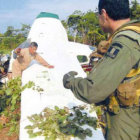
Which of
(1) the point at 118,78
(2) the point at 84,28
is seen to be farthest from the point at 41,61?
(2) the point at 84,28

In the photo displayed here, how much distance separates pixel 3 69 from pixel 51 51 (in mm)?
2686

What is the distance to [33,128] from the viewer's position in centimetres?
285

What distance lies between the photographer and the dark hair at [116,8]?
1779mm

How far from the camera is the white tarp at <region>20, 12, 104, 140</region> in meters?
3.58

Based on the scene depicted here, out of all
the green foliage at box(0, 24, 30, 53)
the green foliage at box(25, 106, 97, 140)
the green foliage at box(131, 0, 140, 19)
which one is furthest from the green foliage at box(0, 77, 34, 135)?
the green foliage at box(0, 24, 30, 53)

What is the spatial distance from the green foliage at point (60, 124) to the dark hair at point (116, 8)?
1.47 metres

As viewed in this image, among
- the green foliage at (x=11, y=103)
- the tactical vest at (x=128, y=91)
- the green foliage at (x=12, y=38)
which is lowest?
the green foliage at (x=12, y=38)

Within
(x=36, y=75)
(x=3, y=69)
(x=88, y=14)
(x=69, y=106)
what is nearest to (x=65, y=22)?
(x=88, y=14)

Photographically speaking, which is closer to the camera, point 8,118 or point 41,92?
point 41,92

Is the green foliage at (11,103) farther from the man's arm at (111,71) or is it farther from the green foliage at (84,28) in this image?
the green foliage at (84,28)

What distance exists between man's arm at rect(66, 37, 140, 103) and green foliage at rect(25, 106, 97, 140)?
1.17 meters

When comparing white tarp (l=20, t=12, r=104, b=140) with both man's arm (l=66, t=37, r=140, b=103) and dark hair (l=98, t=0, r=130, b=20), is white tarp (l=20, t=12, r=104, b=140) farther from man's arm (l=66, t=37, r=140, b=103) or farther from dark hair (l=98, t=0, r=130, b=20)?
dark hair (l=98, t=0, r=130, b=20)

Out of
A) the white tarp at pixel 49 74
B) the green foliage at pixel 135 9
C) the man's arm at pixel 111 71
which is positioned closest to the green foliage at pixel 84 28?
the green foliage at pixel 135 9

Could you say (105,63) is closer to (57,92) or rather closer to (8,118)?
(57,92)
